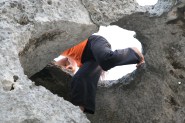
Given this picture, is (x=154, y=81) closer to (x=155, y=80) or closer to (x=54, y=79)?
(x=155, y=80)

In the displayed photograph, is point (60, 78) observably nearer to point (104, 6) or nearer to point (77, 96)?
point (77, 96)

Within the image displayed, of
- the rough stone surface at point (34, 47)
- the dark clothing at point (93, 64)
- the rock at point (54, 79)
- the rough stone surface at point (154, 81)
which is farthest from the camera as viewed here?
the rock at point (54, 79)

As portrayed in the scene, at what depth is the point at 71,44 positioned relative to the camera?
11.8 feet

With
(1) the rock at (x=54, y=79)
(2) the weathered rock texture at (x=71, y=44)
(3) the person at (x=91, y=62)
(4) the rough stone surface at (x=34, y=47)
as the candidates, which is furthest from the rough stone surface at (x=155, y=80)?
(4) the rough stone surface at (x=34, y=47)

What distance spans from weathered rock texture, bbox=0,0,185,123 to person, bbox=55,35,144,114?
285 millimetres

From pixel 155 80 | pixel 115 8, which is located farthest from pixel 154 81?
pixel 115 8

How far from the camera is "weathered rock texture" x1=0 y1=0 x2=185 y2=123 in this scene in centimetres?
246

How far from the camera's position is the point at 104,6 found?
3660 mm

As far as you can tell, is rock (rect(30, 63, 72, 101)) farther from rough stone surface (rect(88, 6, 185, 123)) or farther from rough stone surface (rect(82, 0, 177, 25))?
rough stone surface (rect(82, 0, 177, 25))

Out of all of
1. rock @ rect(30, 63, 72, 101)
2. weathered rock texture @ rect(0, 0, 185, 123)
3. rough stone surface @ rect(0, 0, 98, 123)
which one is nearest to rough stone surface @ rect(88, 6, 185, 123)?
weathered rock texture @ rect(0, 0, 185, 123)

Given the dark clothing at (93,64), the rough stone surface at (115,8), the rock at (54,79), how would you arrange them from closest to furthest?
the rough stone surface at (115,8) → the dark clothing at (93,64) → the rock at (54,79)

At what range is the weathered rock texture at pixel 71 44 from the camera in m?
2.46

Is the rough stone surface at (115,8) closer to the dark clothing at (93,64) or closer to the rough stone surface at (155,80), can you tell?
the rough stone surface at (155,80)

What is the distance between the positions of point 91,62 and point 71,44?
0.72m
